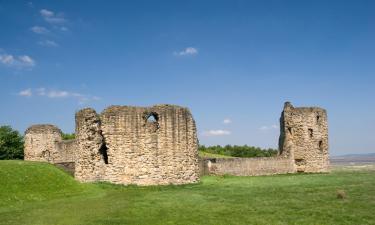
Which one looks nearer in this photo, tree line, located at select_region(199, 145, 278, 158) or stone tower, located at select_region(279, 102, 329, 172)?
stone tower, located at select_region(279, 102, 329, 172)

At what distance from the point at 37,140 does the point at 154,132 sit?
59.8 feet

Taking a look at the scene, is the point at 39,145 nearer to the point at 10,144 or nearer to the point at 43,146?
the point at 43,146

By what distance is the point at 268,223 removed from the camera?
44.5 feet

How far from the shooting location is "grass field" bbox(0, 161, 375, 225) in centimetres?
1463

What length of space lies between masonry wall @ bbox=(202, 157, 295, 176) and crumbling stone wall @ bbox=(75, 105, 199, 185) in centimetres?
655

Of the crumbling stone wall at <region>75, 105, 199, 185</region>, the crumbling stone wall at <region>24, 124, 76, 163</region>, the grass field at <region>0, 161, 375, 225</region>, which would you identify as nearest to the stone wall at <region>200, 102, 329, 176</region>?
the crumbling stone wall at <region>75, 105, 199, 185</region>

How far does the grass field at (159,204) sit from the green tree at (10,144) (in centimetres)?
2333

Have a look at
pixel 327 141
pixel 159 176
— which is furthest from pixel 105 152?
pixel 327 141

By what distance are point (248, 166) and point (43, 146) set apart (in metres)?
18.9

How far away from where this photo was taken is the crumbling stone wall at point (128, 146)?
2714 centimetres

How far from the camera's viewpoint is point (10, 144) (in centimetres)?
4706

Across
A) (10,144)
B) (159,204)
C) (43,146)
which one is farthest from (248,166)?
(10,144)

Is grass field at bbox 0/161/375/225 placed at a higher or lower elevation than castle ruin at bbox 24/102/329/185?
lower

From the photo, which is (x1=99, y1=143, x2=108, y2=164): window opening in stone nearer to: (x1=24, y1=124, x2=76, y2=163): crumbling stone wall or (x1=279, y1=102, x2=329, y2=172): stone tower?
(x1=24, y1=124, x2=76, y2=163): crumbling stone wall
